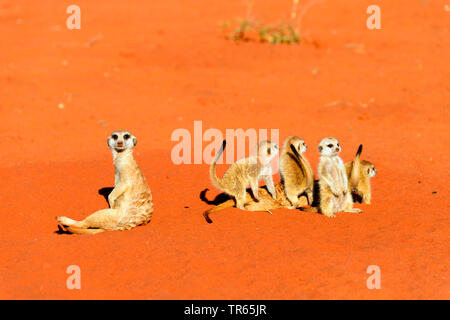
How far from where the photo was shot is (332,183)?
250 inches

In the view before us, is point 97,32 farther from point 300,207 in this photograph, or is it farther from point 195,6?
point 300,207

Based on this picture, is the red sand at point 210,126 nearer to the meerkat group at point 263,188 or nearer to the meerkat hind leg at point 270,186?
the meerkat group at point 263,188

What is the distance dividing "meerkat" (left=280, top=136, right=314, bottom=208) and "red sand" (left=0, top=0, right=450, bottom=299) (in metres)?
0.37

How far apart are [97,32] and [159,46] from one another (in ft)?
7.03

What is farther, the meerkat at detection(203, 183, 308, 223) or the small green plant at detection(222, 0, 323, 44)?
the small green plant at detection(222, 0, 323, 44)

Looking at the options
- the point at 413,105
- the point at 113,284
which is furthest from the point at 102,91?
the point at 113,284

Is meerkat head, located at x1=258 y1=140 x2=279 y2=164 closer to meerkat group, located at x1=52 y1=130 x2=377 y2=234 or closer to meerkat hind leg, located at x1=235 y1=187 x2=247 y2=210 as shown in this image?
meerkat group, located at x1=52 y1=130 x2=377 y2=234

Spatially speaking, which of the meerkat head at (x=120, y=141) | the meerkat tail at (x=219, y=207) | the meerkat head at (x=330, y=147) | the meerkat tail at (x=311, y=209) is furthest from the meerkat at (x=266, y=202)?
the meerkat head at (x=120, y=141)

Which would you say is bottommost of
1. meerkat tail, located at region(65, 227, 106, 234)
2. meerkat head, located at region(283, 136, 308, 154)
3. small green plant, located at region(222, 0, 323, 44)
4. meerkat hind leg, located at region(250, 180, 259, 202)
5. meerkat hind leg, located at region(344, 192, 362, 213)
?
meerkat tail, located at region(65, 227, 106, 234)

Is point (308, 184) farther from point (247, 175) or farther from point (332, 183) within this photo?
point (247, 175)

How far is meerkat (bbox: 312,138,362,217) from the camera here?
6.29 meters

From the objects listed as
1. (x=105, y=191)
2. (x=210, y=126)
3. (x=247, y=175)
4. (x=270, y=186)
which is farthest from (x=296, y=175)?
(x=210, y=126)

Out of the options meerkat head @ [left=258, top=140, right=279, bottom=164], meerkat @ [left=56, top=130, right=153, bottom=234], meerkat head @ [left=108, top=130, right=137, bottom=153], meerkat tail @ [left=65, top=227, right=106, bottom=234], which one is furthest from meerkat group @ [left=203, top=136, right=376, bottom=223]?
meerkat tail @ [left=65, top=227, right=106, bottom=234]

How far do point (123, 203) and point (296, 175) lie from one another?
194 centimetres
